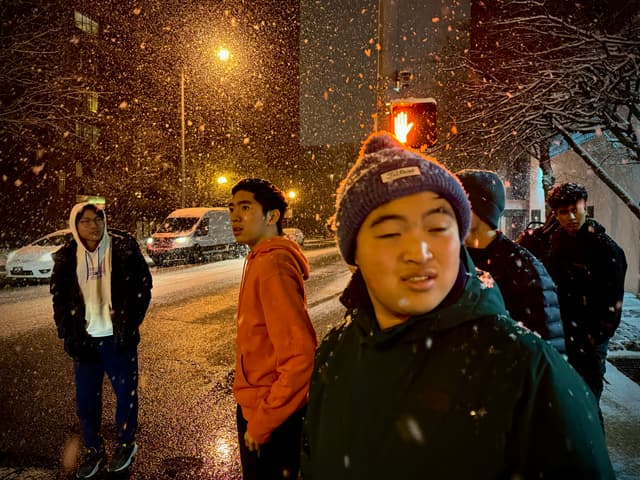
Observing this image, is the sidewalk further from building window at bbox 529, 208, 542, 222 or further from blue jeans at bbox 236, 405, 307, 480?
building window at bbox 529, 208, 542, 222


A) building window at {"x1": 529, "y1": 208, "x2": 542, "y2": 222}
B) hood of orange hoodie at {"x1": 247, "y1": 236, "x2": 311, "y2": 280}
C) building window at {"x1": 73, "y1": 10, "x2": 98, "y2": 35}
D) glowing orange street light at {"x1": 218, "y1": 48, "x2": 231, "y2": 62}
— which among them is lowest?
building window at {"x1": 529, "y1": 208, "x2": 542, "y2": 222}

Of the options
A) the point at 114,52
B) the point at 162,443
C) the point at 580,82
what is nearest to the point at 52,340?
the point at 162,443

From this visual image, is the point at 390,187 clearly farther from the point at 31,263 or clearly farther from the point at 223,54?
the point at 223,54

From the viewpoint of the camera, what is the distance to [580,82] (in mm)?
5715

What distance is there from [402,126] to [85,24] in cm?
3498

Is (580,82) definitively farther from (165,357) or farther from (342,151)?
(342,151)

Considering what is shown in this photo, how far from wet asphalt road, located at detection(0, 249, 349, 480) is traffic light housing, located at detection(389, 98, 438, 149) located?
3638 millimetres

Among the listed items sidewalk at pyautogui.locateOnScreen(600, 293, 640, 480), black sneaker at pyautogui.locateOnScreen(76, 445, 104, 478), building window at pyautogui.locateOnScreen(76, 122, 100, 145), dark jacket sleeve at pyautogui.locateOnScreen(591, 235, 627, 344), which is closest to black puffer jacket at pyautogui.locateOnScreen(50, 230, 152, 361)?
black sneaker at pyautogui.locateOnScreen(76, 445, 104, 478)

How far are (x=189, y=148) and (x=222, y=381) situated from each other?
27.3 metres

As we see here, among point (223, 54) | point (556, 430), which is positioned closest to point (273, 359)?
point (556, 430)

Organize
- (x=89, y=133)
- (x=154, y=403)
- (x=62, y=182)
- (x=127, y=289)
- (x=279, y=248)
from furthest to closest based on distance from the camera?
(x=89, y=133) < (x=62, y=182) < (x=154, y=403) < (x=127, y=289) < (x=279, y=248)

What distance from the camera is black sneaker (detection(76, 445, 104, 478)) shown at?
3.38 meters

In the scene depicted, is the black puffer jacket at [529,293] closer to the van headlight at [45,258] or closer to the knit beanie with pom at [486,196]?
the knit beanie with pom at [486,196]

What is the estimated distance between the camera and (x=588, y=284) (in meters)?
3.43
